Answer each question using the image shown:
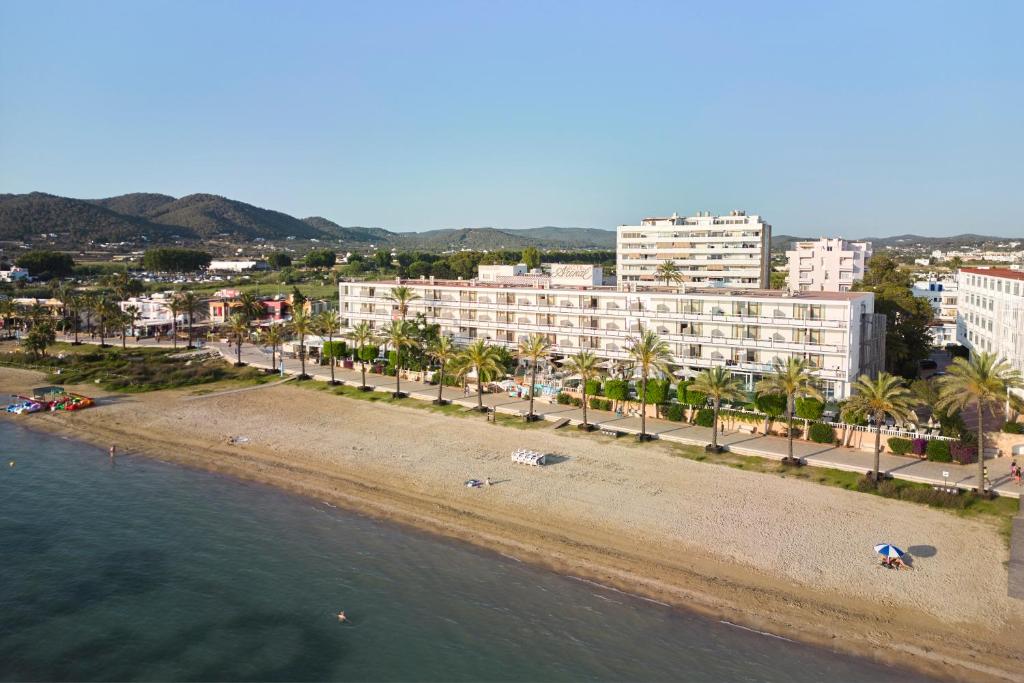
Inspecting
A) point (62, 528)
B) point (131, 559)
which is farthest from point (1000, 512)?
point (62, 528)

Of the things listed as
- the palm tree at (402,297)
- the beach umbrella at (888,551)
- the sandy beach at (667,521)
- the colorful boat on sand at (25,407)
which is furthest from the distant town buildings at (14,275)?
the beach umbrella at (888,551)

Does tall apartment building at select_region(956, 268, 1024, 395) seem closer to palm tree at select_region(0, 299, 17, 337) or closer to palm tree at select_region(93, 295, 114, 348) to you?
palm tree at select_region(93, 295, 114, 348)

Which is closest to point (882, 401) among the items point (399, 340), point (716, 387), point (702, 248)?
point (716, 387)

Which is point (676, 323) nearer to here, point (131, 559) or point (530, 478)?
point (530, 478)

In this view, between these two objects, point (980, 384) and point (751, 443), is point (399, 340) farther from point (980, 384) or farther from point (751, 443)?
point (980, 384)

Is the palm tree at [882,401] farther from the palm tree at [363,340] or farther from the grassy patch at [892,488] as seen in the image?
the palm tree at [363,340]

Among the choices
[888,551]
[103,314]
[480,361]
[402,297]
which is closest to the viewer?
[888,551]
